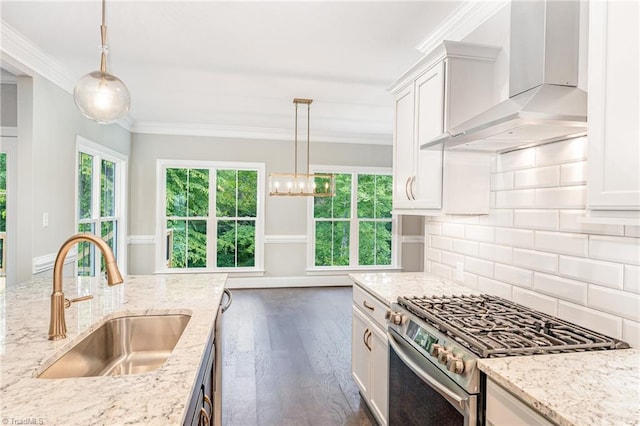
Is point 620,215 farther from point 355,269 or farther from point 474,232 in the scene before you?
point 355,269

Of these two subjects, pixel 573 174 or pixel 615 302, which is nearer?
pixel 615 302

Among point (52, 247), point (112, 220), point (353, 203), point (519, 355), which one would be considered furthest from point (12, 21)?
point (353, 203)

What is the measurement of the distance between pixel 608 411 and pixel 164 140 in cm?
632

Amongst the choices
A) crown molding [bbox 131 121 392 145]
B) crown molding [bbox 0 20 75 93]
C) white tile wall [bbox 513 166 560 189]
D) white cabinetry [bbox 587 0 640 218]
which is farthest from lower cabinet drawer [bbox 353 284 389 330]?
crown molding [bbox 131 121 392 145]

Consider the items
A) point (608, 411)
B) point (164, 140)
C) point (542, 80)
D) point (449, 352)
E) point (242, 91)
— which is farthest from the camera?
point (164, 140)

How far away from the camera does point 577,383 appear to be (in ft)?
3.59

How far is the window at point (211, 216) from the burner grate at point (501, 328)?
4.74m

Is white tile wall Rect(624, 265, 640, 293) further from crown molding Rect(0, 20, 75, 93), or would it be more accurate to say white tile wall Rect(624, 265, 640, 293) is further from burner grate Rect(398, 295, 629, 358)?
crown molding Rect(0, 20, 75, 93)

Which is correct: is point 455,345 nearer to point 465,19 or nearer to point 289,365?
point 465,19

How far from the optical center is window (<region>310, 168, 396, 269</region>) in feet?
21.9

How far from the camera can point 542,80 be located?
1.58 metres

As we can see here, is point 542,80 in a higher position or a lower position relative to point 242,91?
lower

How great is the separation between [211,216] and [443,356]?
5.39m

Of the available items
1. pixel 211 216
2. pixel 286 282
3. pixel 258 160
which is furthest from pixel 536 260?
pixel 211 216
